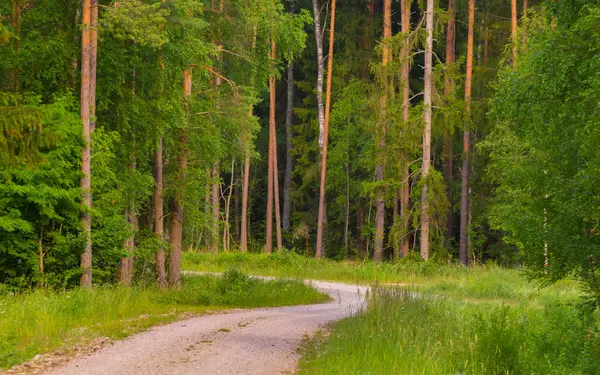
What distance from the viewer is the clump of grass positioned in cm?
1053

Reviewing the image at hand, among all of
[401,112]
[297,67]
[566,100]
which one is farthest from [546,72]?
[297,67]

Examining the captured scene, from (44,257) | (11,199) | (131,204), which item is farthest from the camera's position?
(131,204)

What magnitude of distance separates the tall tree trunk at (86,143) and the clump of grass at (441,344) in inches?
265

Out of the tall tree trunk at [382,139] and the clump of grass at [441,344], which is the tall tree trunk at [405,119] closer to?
the tall tree trunk at [382,139]

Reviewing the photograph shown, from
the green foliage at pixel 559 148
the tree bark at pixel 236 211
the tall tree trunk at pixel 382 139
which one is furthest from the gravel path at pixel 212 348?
the tree bark at pixel 236 211

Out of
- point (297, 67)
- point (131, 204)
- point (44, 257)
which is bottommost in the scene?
point (44, 257)

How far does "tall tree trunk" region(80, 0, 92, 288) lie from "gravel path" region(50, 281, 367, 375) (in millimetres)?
3212

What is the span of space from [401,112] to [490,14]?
1165 cm

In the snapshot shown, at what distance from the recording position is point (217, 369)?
34.6 ft

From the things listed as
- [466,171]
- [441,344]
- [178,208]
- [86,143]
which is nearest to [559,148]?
[441,344]

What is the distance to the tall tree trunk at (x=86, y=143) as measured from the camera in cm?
1705

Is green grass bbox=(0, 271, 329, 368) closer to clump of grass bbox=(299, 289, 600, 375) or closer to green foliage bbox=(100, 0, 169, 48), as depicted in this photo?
clump of grass bbox=(299, 289, 600, 375)

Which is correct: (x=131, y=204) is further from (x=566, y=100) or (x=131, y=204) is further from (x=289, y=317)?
(x=566, y=100)

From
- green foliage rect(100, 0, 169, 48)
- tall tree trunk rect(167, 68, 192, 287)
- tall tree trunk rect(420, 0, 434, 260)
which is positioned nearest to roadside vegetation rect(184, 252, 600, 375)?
green foliage rect(100, 0, 169, 48)
